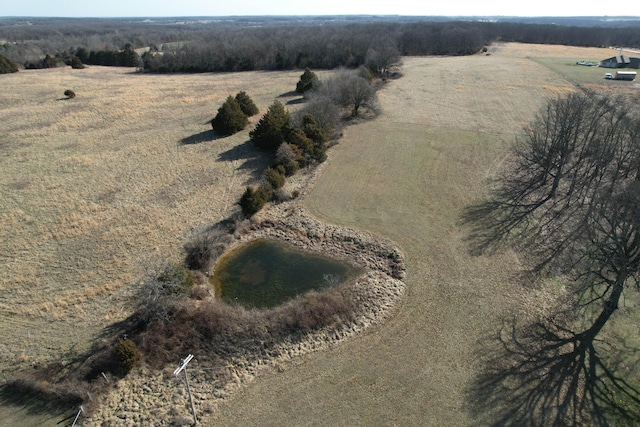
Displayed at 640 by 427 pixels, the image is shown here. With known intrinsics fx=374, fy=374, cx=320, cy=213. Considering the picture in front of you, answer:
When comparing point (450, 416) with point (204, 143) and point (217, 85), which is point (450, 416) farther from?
point (217, 85)

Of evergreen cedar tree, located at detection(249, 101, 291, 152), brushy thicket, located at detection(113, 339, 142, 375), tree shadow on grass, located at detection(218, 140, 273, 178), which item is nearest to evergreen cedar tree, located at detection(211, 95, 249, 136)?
tree shadow on grass, located at detection(218, 140, 273, 178)

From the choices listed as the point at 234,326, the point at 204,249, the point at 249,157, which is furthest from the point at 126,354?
the point at 249,157

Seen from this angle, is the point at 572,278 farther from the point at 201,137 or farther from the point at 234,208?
the point at 201,137

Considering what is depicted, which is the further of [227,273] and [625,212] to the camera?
[227,273]

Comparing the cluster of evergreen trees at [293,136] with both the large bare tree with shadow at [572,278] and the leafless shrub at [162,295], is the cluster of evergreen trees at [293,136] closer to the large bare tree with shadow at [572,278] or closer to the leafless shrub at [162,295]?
the leafless shrub at [162,295]

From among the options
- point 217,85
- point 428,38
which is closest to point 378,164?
point 217,85

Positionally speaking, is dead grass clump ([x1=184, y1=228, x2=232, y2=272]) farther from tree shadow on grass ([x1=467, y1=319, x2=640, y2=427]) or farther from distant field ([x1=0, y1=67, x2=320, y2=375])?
tree shadow on grass ([x1=467, y1=319, x2=640, y2=427])

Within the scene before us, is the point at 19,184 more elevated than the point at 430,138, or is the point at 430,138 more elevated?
the point at 430,138
